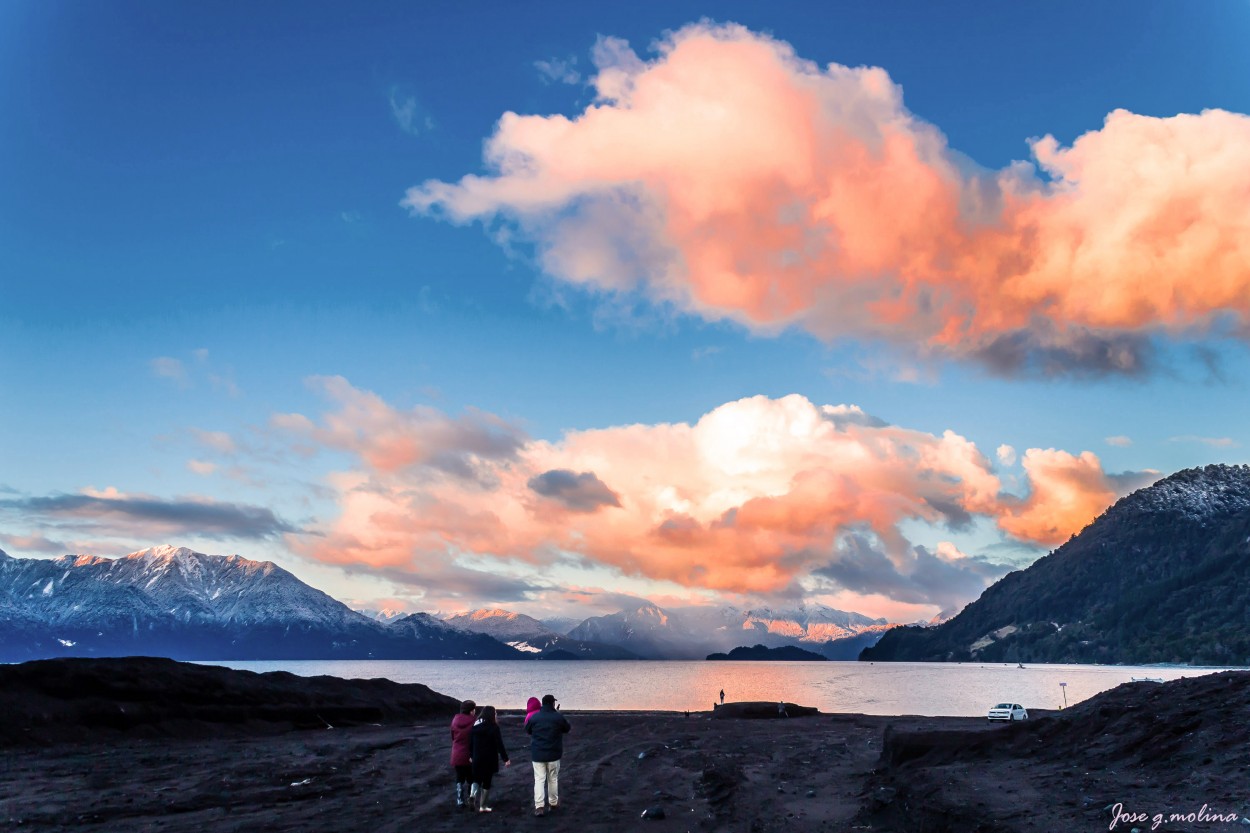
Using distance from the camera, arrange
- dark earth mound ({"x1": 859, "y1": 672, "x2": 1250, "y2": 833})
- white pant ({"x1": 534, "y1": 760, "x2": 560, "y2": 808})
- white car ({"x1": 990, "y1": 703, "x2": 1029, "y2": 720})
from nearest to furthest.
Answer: dark earth mound ({"x1": 859, "y1": 672, "x2": 1250, "y2": 833}) < white pant ({"x1": 534, "y1": 760, "x2": 560, "y2": 808}) < white car ({"x1": 990, "y1": 703, "x2": 1029, "y2": 720})

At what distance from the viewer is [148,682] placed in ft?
151

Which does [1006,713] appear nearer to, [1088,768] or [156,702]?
[1088,768]

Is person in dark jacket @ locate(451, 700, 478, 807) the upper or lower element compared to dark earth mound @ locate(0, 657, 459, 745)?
upper

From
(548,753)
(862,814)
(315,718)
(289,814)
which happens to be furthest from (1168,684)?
(315,718)

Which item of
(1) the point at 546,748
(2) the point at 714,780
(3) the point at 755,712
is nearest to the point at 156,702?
(2) the point at 714,780

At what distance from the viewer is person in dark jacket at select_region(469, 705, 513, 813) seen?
19.5 meters

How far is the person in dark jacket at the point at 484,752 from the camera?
766 inches

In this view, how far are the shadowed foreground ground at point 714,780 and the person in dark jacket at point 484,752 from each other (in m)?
0.76

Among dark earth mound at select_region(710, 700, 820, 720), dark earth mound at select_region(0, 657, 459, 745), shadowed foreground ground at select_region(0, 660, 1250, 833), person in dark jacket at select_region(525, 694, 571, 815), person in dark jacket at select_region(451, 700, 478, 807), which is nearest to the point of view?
shadowed foreground ground at select_region(0, 660, 1250, 833)

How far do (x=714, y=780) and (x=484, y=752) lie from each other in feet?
33.0

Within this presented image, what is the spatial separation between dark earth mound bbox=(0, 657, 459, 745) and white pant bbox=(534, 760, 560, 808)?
101 ft

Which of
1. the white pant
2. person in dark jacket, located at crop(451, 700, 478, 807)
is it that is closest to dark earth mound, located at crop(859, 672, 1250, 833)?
the white pant
